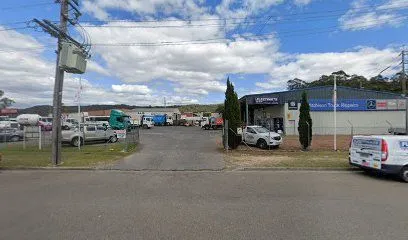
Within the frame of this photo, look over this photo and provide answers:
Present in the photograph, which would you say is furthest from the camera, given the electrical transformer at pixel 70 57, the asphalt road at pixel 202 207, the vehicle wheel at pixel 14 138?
the vehicle wheel at pixel 14 138

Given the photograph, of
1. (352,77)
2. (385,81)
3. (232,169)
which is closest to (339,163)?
(232,169)

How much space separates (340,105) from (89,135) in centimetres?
3180

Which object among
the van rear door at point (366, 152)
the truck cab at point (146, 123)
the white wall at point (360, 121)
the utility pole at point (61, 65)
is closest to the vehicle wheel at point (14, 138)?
the utility pole at point (61, 65)

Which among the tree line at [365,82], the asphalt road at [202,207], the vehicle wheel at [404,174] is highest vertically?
the tree line at [365,82]

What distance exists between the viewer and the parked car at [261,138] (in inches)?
1037

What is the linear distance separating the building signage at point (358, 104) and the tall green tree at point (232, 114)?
25.3 m

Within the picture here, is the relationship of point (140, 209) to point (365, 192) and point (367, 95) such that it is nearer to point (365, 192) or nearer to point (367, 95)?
point (365, 192)

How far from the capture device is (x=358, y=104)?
157 feet

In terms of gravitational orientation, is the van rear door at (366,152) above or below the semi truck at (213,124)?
below

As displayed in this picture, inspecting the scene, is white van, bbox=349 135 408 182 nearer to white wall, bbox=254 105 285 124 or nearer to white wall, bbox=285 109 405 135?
white wall, bbox=285 109 405 135

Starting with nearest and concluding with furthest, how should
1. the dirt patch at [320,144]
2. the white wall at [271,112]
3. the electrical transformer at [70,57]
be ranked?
the electrical transformer at [70,57], the dirt patch at [320,144], the white wall at [271,112]

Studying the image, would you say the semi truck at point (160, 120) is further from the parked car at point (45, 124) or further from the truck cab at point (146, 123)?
the parked car at point (45, 124)

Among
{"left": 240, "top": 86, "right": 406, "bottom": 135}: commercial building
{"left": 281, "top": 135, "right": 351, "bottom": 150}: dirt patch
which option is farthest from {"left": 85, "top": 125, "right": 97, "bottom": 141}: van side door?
{"left": 240, "top": 86, "right": 406, "bottom": 135}: commercial building

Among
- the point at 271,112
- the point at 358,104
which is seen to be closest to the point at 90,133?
the point at 271,112
